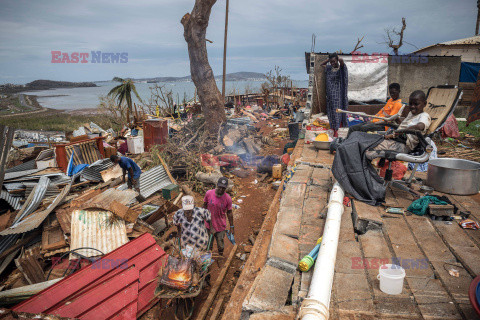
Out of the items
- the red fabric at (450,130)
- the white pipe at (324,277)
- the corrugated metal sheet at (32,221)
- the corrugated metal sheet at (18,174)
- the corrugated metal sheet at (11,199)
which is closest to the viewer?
the white pipe at (324,277)

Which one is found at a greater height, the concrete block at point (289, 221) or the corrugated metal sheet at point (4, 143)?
the corrugated metal sheet at point (4, 143)

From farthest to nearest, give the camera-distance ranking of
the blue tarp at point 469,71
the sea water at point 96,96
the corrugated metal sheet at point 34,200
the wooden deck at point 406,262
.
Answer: the sea water at point 96,96
the blue tarp at point 469,71
the corrugated metal sheet at point 34,200
the wooden deck at point 406,262

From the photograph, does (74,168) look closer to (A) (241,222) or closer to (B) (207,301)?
(A) (241,222)

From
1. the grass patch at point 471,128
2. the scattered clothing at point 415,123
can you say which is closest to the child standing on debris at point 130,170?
the scattered clothing at point 415,123

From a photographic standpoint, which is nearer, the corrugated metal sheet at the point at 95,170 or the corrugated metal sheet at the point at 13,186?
the corrugated metal sheet at the point at 13,186

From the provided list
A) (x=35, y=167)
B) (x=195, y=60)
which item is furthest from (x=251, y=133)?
(x=35, y=167)

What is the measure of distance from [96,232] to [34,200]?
2.21 m

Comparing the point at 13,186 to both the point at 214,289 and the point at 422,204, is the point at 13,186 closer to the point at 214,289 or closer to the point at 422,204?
the point at 214,289

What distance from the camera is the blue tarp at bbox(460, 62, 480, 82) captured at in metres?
13.3

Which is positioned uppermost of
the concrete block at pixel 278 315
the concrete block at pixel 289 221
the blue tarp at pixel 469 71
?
the blue tarp at pixel 469 71

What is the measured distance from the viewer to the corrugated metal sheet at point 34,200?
5670 mm

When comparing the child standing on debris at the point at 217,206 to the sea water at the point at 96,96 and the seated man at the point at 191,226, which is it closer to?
the seated man at the point at 191,226

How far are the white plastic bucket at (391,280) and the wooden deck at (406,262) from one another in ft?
0.16

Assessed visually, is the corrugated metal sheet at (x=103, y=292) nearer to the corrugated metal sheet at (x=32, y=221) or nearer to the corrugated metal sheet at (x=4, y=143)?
the corrugated metal sheet at (x=32, y=221)
